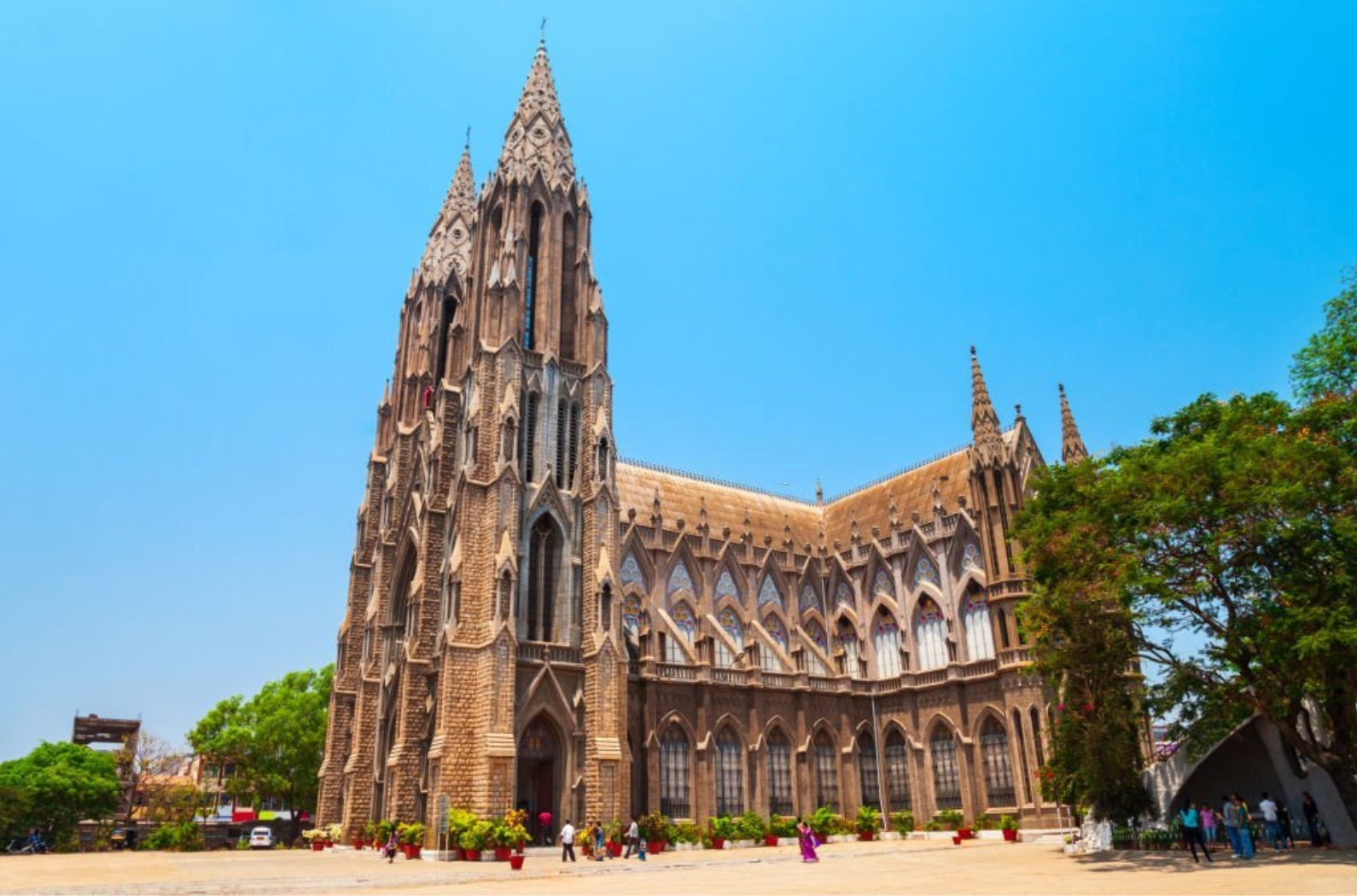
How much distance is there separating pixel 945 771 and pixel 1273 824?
18.2 metres

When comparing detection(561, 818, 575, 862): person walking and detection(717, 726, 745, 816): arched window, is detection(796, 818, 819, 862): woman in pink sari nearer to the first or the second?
detection(561, 818, 575, 862): person walking

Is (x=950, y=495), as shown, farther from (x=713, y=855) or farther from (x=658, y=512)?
(x=713, y=855)

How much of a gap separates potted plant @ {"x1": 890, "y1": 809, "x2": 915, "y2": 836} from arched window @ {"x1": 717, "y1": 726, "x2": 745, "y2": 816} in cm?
657

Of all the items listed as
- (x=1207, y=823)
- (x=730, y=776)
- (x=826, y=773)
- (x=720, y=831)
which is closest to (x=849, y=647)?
(x=826, y=773)

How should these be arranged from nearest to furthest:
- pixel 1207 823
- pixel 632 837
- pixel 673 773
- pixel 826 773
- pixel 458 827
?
1. pixel 1207 823
2. pixel 458 827
3. pixel 632 837
4. pixel 673 773
5. pixel 826 773

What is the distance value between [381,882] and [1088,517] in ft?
59.0

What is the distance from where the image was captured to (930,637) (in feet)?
141

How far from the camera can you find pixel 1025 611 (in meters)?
23.8

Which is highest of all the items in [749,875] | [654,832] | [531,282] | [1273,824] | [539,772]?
[531,282]

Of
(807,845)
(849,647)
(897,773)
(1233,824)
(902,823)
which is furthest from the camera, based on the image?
(849,647)

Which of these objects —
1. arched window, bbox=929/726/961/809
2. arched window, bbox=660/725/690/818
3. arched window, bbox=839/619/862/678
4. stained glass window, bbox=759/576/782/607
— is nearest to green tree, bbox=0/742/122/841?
arched window, bbox=660/725/690/818

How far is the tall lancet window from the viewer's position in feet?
131

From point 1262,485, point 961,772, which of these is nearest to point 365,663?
point 961,772

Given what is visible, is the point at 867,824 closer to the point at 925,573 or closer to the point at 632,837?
the point at 925,573
